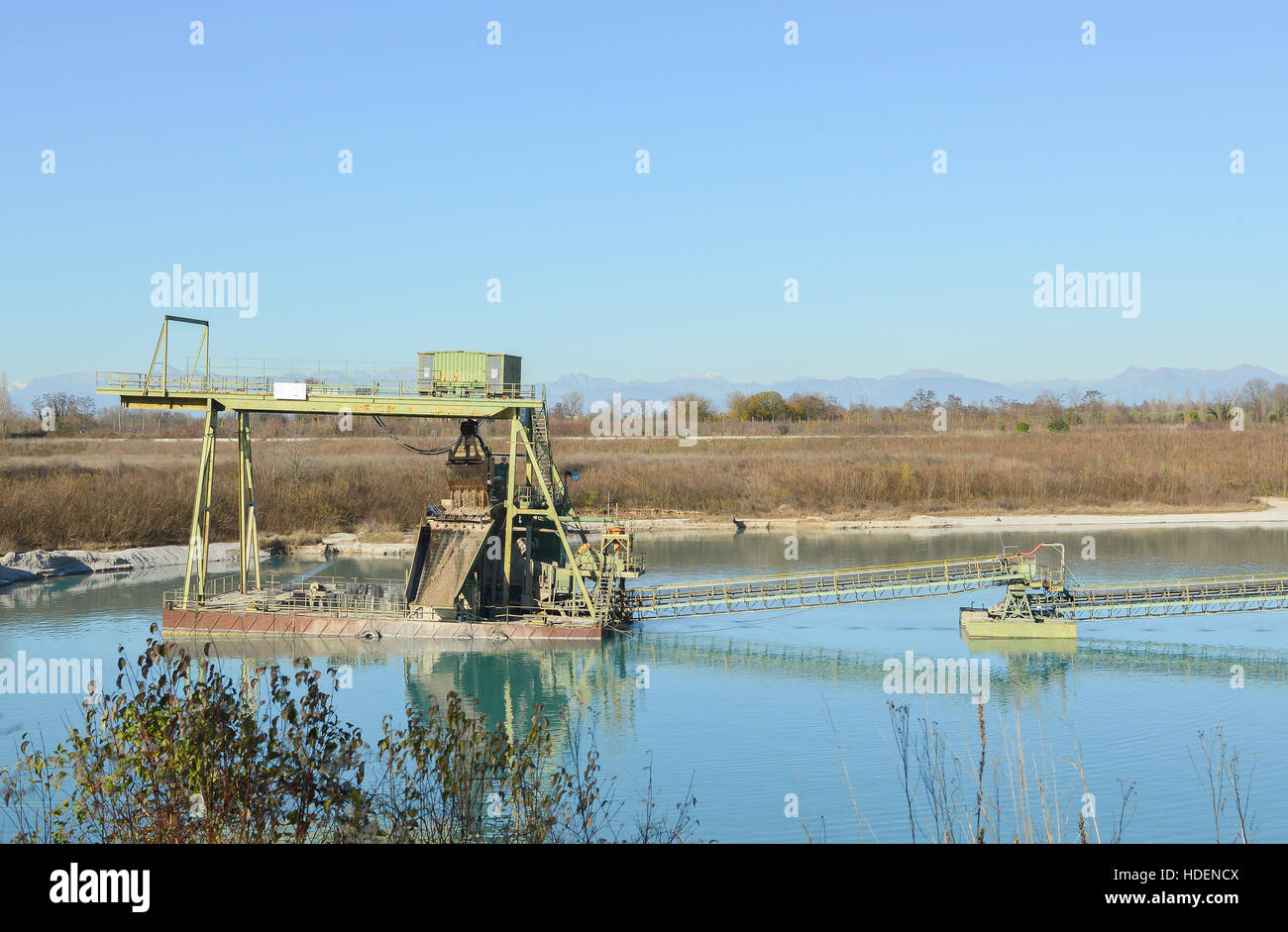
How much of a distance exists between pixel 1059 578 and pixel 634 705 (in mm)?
16159

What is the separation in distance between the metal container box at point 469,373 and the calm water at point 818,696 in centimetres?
783

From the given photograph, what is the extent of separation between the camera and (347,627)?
3350 cm

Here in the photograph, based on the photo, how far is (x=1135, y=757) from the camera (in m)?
23.1

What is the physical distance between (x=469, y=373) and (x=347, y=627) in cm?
852

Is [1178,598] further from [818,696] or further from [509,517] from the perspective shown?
[509,517]

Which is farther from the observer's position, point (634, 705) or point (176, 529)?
point (176, 529)

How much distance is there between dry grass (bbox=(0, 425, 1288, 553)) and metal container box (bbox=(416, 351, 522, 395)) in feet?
92.7

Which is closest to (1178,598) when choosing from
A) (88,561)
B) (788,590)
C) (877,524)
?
(788,590)

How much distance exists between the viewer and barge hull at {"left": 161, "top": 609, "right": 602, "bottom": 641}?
33.0 m
